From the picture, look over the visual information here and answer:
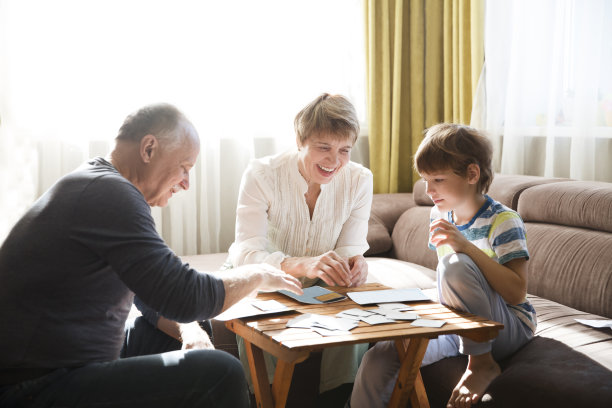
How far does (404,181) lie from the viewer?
4172 millimetres

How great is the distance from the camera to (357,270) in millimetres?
2057

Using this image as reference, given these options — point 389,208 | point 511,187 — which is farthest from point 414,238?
point 511,187

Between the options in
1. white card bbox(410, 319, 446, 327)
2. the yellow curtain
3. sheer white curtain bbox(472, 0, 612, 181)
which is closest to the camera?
white card bbox(410, 319, 446, 327)

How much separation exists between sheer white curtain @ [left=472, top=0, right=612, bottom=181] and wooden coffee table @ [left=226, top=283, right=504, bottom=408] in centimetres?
175

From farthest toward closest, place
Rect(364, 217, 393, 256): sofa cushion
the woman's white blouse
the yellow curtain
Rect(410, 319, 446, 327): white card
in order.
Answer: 1. the yellow curtain
2. Rect(364, 217, 393, 256): sofa cushion
3. the woman's white blouse
4. Rect(410, 319, 446, 327): white card

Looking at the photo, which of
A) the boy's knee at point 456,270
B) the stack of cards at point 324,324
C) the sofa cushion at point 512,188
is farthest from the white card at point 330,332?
the sofa cushion at point 512,188

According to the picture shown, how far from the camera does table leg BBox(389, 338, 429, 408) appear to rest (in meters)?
1.69

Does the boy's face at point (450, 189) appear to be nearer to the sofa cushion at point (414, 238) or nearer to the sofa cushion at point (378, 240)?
the sofa cushion at point (414, 238)

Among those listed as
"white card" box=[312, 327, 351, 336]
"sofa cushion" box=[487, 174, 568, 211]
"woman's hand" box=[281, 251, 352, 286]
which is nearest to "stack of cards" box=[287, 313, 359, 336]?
"white card" box=[312, 327, 351, 336]

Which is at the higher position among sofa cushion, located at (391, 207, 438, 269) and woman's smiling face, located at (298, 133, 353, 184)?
woman's smiling face, located at (298, 133, 353, 184)

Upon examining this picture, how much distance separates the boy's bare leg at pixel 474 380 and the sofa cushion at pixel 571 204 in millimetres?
949

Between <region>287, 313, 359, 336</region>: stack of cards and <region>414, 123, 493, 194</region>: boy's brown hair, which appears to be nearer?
<region>287, 313, 359, 336</region>: stack of cards

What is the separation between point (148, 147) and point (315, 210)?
92 centimetres

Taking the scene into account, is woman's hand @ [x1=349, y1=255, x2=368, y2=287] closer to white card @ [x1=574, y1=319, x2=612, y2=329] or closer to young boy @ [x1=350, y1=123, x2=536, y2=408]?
young boy @ [x1=350, y1=123, x2=536, y2=408]
